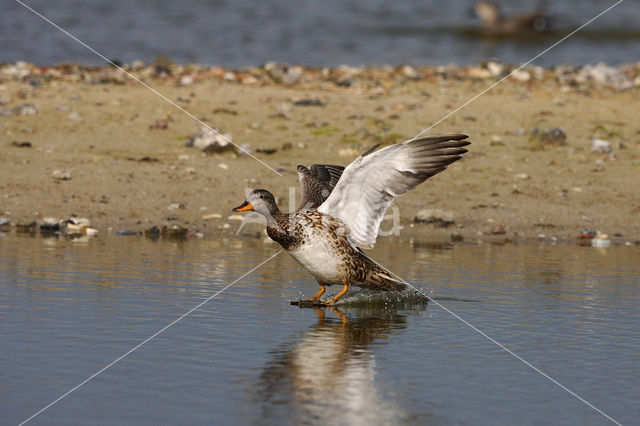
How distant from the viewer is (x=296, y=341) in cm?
731

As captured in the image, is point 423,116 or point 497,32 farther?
point 497,32

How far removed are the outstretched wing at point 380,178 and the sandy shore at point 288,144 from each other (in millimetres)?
3778

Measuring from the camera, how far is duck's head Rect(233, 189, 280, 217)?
9312 millimetres

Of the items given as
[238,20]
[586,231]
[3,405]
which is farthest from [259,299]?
[238,20]

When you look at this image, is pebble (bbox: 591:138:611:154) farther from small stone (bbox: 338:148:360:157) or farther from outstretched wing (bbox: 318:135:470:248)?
outstretched wing (bbox: 318:135:470:248)

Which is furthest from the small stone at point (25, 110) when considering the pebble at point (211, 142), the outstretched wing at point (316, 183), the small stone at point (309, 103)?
the outstretched wing at point (316, 183)

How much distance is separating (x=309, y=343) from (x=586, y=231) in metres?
6.89

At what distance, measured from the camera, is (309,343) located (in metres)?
7.29

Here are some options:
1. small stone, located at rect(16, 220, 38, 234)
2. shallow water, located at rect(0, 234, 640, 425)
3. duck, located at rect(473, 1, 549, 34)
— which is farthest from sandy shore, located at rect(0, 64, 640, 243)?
duck, located at rect(473, 1, 549, 34)

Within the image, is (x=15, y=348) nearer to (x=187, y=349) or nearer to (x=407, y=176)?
(x=187, y=349)

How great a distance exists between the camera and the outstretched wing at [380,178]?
8.66m

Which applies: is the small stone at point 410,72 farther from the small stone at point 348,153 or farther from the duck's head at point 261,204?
the duck's head at point 261,204

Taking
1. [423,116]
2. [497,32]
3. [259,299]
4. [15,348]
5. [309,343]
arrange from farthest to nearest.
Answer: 1. [497,32]
2. [423,116]
3. [259,299]
4. [309,343]
5. [15,348]

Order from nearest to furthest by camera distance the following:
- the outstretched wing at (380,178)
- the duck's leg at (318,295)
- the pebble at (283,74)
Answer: the outstretched wing at (380,178) → the duck's leg at (318,295) → the pebble at (283,74)
